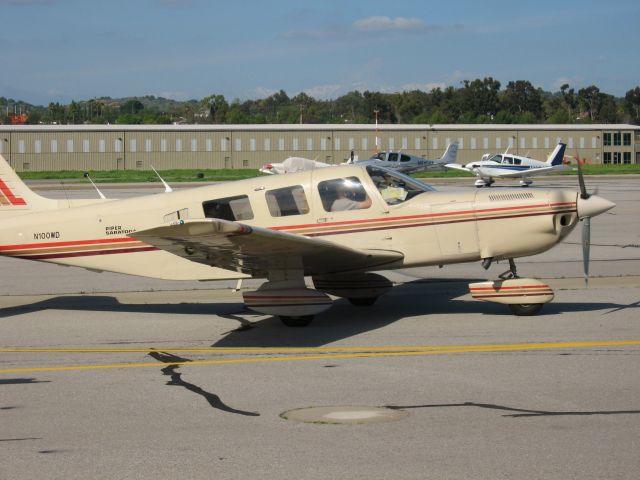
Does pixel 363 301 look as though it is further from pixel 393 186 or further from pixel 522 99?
pixel 522 99

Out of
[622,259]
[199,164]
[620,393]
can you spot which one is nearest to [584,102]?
[199,164]

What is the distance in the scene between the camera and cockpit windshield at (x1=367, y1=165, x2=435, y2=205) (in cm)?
1218

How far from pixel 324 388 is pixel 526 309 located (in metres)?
4.46

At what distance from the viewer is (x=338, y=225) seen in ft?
39.9

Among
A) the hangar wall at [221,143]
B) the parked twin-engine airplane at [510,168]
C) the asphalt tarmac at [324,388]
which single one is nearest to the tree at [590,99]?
the hangar wall at [221,143]

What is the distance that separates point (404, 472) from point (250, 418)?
5.91 ft

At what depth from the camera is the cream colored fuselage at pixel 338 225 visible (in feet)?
38.9

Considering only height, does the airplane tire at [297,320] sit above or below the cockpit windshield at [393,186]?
below

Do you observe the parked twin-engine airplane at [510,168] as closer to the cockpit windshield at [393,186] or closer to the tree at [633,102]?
the cockpit windshield at [393,186]

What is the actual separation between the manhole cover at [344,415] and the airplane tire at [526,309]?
4.87m

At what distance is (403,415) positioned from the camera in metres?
7.23

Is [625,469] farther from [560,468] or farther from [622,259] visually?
[622,259]

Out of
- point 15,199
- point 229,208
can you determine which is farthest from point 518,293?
point 15,199

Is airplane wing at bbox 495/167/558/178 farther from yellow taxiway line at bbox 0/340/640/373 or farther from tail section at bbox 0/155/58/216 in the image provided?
yellow taxiway line at bbox 0/340/640/373
